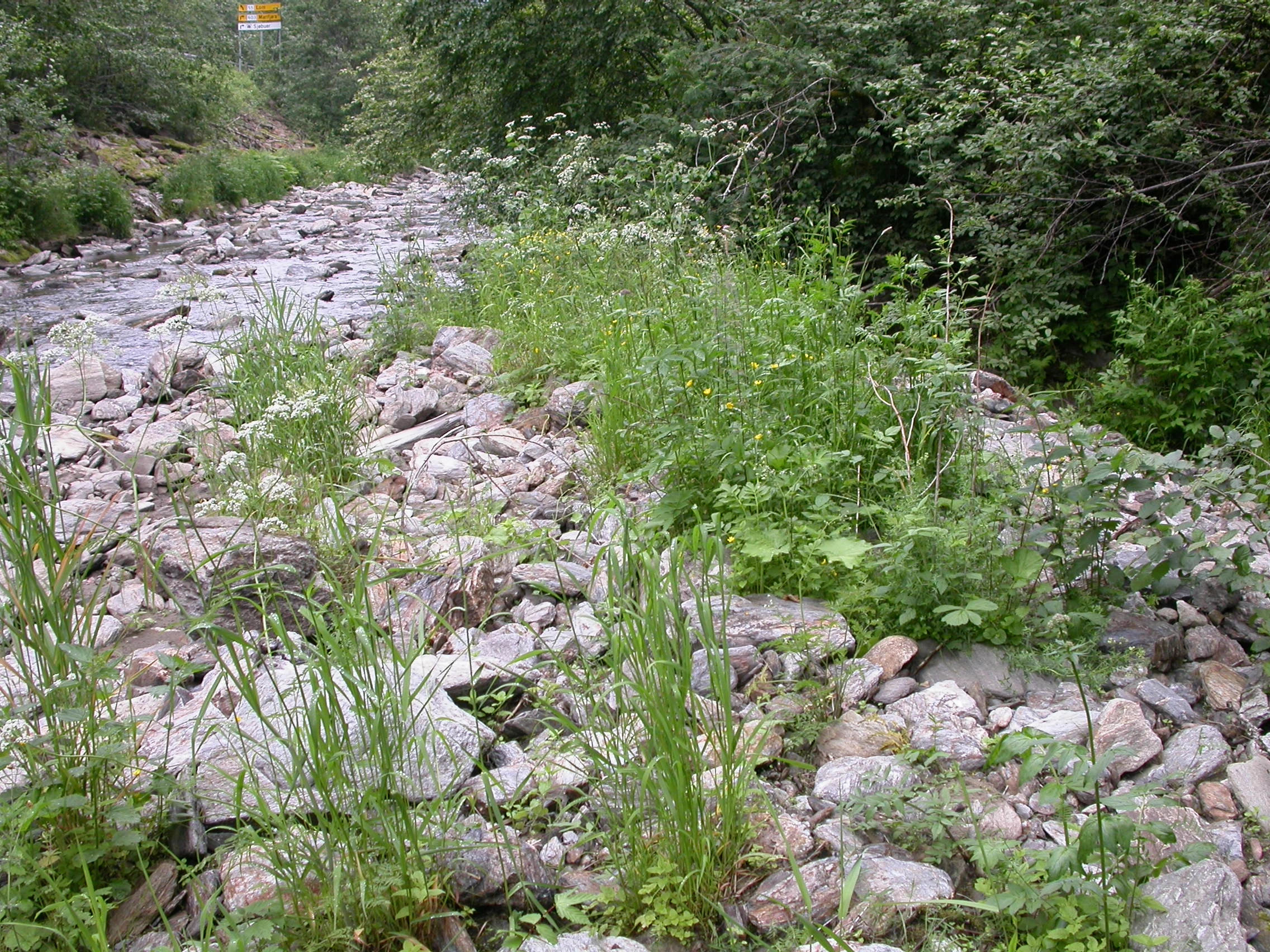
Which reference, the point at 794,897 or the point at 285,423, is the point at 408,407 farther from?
the point at 794,897

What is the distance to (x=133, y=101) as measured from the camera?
20438 millimetres

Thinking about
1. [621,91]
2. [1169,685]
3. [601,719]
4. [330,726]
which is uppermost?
[621,91]

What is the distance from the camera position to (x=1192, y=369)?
18.5 ft

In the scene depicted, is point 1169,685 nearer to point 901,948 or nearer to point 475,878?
point 901,948

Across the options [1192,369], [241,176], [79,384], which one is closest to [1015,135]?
[1192,369]

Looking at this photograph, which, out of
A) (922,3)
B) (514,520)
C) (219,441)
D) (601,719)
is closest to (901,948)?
(601,719)

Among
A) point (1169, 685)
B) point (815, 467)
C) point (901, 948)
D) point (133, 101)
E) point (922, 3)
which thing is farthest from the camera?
point (133, 101)

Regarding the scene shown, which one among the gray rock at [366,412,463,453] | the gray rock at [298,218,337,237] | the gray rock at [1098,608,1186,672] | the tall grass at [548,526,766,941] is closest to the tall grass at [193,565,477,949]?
the tall grass at [548,526,766,941]

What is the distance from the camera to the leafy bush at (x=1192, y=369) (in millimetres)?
5520

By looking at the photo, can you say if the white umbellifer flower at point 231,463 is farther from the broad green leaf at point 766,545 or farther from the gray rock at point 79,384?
the gray rock at point 79,384

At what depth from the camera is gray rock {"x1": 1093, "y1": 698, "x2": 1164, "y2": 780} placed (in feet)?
7.32

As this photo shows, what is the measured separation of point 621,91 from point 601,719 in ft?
36.9

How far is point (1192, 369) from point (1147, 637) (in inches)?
138

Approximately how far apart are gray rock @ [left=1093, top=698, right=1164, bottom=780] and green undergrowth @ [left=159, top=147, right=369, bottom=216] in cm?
1584
